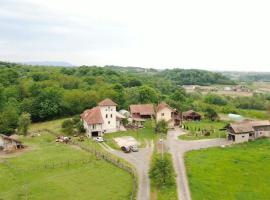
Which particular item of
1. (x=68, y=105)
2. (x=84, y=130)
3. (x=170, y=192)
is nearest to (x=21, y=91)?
(x=68, y=105)

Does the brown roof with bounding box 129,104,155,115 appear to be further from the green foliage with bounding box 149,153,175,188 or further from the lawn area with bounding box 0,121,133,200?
the green foliage with bounding box 149,153,175,188

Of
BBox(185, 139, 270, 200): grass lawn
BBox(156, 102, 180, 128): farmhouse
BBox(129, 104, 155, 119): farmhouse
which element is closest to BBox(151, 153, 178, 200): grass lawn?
BBox(185, 139, 270, 200): grass lawn

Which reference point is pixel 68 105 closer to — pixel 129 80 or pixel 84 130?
pixel 84 130

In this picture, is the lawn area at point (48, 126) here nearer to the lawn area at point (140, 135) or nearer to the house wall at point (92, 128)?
the house wall at point (92, 128)

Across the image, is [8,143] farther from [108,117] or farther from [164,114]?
[164,114]

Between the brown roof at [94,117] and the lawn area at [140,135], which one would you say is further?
the brown roof at [94,117]

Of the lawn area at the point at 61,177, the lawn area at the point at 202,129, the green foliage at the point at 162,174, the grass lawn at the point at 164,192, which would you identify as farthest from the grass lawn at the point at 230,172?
the lawn area at the point at 61,177
